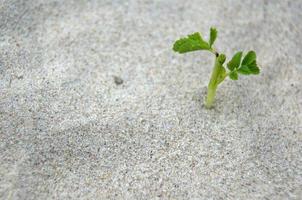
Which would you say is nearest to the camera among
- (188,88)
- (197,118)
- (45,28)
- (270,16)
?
(197,118)

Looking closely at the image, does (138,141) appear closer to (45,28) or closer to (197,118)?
(197,118)

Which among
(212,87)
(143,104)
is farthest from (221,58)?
(143,104)

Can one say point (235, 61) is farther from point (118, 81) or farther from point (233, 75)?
point (118, 81)

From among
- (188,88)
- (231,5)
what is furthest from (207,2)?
(188,88)

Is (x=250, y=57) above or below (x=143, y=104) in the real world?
above

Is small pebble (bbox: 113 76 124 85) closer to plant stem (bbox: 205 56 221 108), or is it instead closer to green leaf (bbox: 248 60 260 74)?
plant stem (bbox: 205 56 221 108)

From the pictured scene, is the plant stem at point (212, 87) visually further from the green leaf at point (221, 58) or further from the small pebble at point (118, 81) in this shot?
the small pebble at point (118, 81)

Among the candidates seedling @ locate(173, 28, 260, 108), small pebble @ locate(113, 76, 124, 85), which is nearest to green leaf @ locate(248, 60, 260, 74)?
seedling @ locate(173, 28, 260, 108)

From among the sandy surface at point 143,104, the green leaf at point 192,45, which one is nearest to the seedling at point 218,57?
the green leaf at point 192,45
